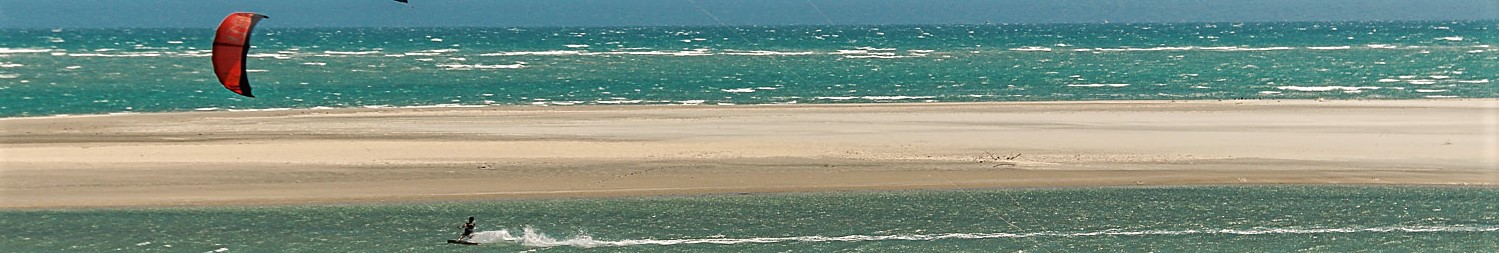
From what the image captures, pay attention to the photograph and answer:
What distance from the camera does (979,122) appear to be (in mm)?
26828

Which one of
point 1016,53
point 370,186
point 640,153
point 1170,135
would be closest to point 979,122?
point 1170,135

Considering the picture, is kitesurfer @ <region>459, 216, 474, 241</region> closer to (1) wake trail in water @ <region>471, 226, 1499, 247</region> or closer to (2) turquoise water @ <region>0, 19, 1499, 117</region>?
(1) wake trail in water @ <region>471, 226, 1499, 247</region>

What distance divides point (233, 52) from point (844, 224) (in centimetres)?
660

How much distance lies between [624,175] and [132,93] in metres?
21.5

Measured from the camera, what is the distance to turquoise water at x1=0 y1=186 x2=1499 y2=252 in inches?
611

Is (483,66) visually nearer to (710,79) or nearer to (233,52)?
(710,79)

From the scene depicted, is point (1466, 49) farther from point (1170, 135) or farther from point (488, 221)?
point (488, 221)

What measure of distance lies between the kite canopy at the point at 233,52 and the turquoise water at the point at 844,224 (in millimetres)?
1480

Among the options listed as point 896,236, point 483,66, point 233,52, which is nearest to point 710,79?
point 483,66

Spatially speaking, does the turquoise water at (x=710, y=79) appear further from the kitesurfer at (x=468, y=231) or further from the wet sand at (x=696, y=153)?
the kitesurfer at (x=468, y=231)

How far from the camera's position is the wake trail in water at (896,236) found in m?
15.6

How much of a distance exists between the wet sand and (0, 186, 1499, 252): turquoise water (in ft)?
2.60

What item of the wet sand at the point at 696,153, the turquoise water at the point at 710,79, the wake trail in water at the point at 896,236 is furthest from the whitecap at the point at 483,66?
the wake trail in water at the point at 896,236

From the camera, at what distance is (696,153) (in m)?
21.9
